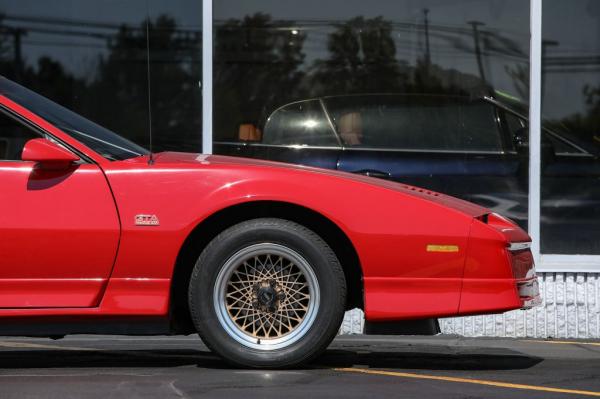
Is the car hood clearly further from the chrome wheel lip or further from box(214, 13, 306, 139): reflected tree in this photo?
box(214, 13, 306, 139): reflected tree

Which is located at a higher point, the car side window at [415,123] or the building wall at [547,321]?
the car side window at [415,123]

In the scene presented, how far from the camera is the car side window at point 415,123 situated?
9250 mm

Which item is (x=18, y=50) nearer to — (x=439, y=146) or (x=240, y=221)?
(x=439, y=146)

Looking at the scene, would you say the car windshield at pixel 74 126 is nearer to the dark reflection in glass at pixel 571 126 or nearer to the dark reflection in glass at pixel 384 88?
the dark reflection in glass at pixel 384 88

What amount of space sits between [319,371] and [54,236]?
150 centimetres

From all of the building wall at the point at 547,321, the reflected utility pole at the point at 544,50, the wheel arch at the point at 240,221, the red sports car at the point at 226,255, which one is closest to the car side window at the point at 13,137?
the red sports car at the point at 226,255

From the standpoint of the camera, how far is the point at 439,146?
9.28 meters

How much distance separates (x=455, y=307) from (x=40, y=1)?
4.68 metres

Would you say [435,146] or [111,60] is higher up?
[111,60]

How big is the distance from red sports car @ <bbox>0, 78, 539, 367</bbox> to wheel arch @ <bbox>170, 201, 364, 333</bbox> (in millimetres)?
71

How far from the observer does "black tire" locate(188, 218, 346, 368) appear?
6.21m

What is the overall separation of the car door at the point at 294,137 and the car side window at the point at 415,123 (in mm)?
103

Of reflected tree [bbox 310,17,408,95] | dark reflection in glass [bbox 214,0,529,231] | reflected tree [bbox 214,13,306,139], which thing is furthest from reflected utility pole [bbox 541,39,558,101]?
reflected tree [bbox 214,13,306,139]

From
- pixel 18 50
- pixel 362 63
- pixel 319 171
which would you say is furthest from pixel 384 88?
pixel 319 171
